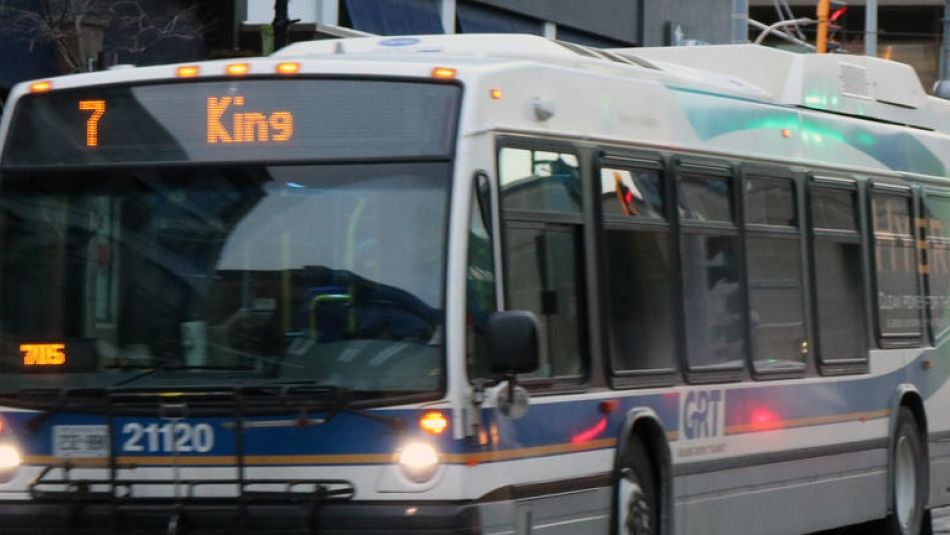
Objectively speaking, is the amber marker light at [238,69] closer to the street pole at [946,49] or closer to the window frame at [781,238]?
the window frame at [781,238]

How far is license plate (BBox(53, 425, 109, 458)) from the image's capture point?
9.51 m

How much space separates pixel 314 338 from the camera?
9.30 metres

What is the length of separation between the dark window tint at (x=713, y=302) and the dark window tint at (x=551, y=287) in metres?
1.40

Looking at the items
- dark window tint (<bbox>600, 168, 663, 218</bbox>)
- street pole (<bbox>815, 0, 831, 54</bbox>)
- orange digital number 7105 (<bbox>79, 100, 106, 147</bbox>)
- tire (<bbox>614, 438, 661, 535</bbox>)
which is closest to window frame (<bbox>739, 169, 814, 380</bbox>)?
dark window tint (<bbox>600, 168, 663, 218</bbox>)

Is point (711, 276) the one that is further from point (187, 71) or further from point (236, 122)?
point (187, 71)

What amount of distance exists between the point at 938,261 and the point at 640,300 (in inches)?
212

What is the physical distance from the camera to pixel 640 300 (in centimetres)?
1107

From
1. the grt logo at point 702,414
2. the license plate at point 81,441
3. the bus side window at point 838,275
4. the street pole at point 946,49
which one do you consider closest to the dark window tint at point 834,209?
the bus side window at point 838,275

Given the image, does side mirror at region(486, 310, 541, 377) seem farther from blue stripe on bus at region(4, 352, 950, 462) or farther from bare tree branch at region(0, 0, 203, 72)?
bare tree branch at region(0, 0, 203, 72)

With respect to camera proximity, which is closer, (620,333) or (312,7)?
(620,333)

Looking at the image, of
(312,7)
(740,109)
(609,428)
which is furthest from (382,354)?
(312,7)

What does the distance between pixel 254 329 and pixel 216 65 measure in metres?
1.30

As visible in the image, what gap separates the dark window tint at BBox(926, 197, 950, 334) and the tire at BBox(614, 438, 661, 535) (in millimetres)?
4911

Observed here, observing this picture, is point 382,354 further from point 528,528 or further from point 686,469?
point 686,469
